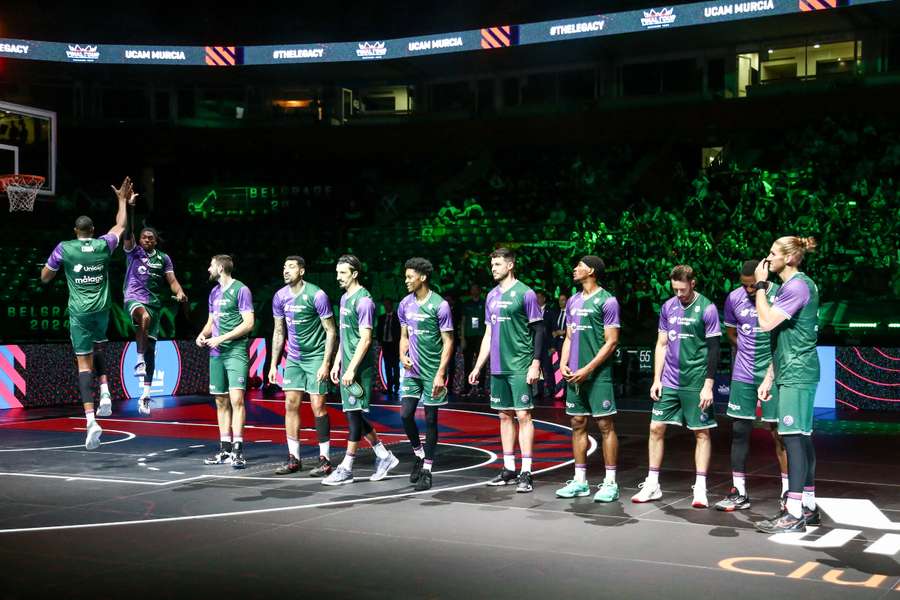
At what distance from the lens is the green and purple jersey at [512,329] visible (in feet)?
28.0

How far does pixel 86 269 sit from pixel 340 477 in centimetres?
367

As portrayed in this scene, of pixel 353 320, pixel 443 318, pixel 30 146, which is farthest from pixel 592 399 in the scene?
pixel 30 146

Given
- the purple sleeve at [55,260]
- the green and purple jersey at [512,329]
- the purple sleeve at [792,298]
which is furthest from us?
the purple sleeve at [55,260]

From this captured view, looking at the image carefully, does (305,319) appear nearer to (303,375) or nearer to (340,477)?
(303,375)

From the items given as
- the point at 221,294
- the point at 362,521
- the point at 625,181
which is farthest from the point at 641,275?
the point at 362,521

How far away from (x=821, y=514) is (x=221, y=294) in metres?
5.86

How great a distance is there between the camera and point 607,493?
7969 millimetres

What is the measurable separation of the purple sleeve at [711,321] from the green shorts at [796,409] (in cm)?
101

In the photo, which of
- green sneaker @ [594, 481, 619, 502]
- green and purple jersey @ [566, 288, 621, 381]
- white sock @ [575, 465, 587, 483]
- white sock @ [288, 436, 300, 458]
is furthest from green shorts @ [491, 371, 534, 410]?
white sock @ [288, 436, 300, 458]

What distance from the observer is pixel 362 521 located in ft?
23.9

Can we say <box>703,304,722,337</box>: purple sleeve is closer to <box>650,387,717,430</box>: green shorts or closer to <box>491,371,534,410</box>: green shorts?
<box>650,387,717,430</box>: green shorts

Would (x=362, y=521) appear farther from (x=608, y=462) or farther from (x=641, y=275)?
(x=641, y=275)

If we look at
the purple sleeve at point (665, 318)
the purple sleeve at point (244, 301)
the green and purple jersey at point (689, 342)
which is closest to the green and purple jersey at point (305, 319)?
the purple sleeve at point (244, 301)

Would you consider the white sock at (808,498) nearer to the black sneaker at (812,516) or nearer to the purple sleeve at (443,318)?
the black sneaker at (812,516)
